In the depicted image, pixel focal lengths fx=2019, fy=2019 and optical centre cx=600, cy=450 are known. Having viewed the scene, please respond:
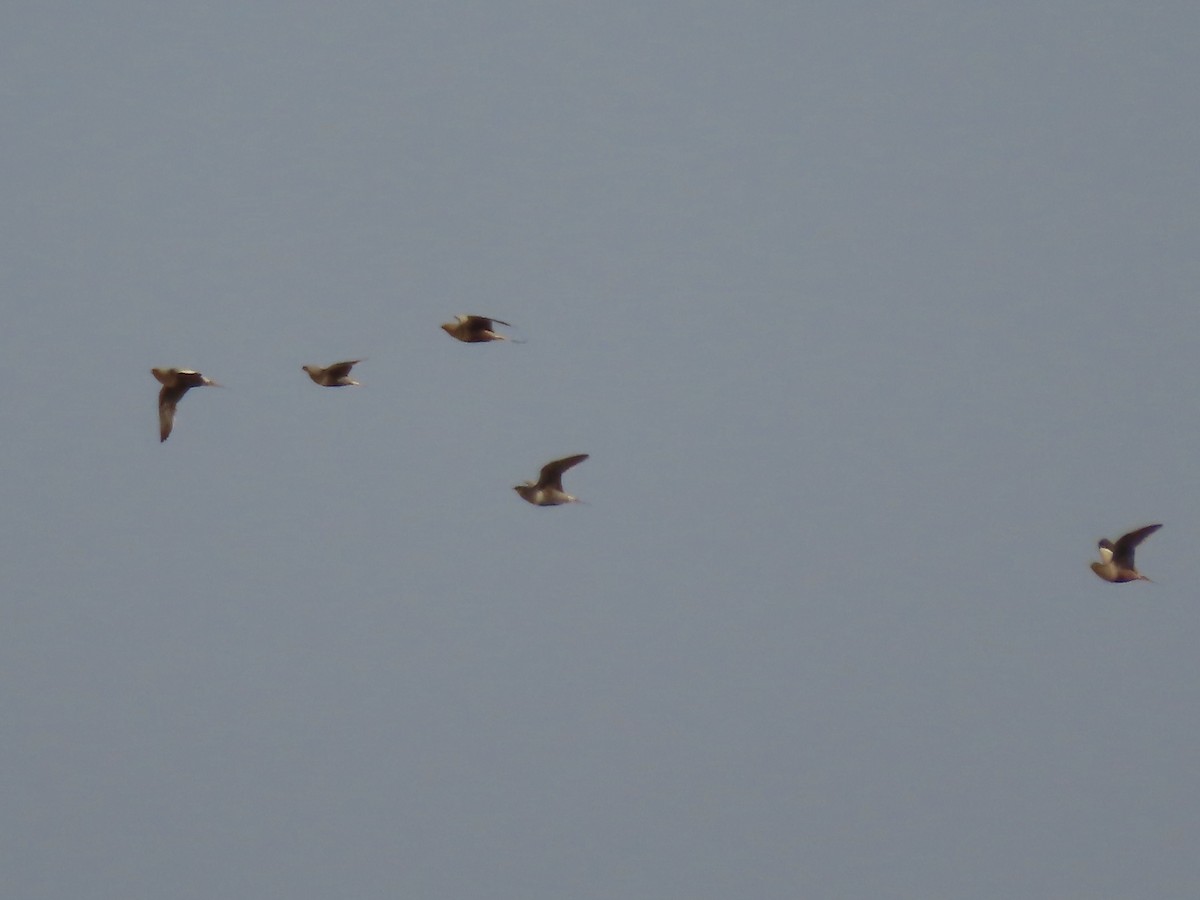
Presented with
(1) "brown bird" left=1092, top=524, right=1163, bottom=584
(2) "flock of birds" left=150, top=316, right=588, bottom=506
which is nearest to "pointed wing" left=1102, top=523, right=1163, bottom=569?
(1) "brown bird" left=1092, top=524, right=1163, bottom=584

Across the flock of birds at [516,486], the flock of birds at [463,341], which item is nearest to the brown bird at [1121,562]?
the flock of birds at [516,486]

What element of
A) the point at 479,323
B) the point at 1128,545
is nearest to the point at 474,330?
the point at 479,323

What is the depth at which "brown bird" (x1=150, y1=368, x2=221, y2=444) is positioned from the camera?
27.4 m

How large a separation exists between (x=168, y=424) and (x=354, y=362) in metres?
2.69

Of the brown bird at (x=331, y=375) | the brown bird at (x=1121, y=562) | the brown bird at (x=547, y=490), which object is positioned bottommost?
the brown bird at (x=1121, y=562)

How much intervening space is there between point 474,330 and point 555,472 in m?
2.65

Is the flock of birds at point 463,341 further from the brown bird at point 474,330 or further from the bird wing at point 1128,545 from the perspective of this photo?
the bird wing at point 1128,545

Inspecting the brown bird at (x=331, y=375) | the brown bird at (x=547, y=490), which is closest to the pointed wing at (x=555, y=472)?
the brown bird at (x=547, y=490)

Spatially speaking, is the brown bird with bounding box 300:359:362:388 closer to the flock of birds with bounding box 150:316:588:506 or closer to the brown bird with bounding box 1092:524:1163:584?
the flock of birds with bounding box 150:316:588:506

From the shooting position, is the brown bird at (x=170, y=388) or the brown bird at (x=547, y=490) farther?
the brown bird at (x=547, y=490)

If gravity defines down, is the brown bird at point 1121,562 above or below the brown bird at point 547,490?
below

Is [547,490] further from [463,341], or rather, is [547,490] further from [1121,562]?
[1121,562]

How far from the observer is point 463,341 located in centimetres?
2838

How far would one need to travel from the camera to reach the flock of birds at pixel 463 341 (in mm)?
27547
